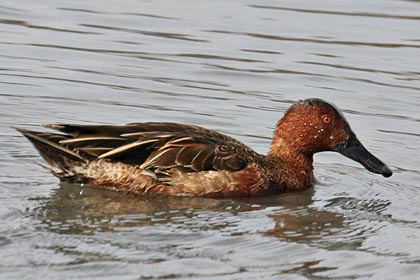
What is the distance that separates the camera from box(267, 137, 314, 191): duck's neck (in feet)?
40.4

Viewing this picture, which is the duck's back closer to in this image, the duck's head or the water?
the water

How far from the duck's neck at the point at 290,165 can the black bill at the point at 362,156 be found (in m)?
0.30

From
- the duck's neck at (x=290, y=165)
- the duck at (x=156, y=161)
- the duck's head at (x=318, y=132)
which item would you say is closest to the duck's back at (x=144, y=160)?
the duck at (x=156, y=161)

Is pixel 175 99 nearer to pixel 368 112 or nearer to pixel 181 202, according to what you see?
pixel 368 112

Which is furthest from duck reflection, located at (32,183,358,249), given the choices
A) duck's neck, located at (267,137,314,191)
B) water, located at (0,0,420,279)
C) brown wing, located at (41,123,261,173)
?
brown wing, located at (41,123,261,173)

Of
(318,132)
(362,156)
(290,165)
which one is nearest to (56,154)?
(290,165)

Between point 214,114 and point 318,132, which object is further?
point 214,114

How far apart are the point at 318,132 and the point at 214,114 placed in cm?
210

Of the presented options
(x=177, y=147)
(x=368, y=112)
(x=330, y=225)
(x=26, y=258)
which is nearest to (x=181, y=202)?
(x=177, y=147)

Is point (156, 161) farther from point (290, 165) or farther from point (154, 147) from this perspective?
point (290, 165)

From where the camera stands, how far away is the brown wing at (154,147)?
11773mm

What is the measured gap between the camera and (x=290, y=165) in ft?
40.9

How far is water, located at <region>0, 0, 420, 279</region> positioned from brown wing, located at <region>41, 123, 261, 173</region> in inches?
12.9

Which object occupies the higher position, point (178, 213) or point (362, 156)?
point (362, 156)
